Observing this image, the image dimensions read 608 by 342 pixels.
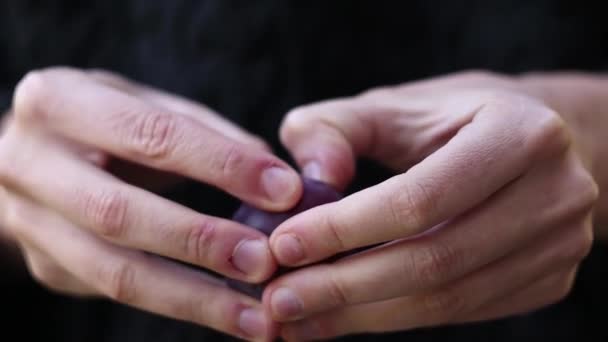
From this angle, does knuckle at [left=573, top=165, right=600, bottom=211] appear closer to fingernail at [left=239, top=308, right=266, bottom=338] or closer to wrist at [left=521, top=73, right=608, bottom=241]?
wrist at [left=521, top=73, right=608, bottom=241]

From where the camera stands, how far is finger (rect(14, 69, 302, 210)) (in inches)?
21.1

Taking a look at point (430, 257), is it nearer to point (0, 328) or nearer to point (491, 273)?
point (491, 273)

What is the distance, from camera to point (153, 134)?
55cm

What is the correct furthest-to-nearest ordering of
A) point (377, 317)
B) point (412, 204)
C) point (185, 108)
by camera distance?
point (185, 108) → point (377, 317) → point (412, 204)

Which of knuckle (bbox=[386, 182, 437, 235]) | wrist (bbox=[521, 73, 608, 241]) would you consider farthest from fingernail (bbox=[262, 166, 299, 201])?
wrist (bbox=[521, 73, 608, 241])

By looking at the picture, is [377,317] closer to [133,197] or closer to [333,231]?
[333,231]

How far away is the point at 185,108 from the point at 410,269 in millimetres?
332

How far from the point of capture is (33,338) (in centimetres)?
92

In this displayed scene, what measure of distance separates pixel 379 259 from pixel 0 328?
680 millimetres

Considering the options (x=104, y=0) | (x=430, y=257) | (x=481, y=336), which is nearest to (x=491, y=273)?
(x=430, y=257)

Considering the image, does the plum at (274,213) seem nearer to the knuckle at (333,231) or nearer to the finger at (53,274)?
the knuckle at (333,231)

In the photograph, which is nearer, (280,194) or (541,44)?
(280,194)

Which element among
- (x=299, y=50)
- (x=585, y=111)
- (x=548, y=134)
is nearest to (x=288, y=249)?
(x=548, y=134)

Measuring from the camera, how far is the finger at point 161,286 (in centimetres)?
56
